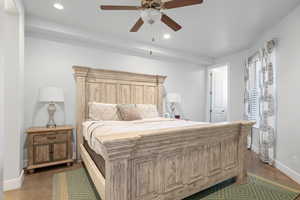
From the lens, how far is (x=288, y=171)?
251 cm

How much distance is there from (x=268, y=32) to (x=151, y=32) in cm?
247

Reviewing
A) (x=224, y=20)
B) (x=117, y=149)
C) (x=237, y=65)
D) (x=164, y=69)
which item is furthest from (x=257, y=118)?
(x=117, y=149)

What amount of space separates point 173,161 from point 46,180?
2065 millimetres

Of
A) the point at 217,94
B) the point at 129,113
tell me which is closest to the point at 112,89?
the point at 129,113

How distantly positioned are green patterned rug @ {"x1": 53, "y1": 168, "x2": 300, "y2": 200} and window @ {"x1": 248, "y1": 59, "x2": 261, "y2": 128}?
70.1 inches

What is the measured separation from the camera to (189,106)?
498cm

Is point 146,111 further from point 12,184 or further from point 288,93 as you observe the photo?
point 288,93

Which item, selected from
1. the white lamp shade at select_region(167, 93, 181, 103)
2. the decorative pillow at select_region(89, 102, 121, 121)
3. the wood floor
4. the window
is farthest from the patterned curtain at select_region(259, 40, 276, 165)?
the decorative pillow at select_region(89, 102, 121, 121)

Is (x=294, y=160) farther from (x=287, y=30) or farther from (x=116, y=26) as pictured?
(x=116, y=26)

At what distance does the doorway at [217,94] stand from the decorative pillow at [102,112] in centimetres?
355

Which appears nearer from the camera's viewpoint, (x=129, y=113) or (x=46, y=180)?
(x=46, y=180)

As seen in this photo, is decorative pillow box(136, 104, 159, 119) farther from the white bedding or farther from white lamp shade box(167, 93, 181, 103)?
the white bedding

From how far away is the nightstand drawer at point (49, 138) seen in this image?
2.56 meters

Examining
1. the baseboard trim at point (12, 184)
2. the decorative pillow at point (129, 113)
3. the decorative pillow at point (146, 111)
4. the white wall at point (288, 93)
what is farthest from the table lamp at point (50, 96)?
the white wall at point (288, 93)
